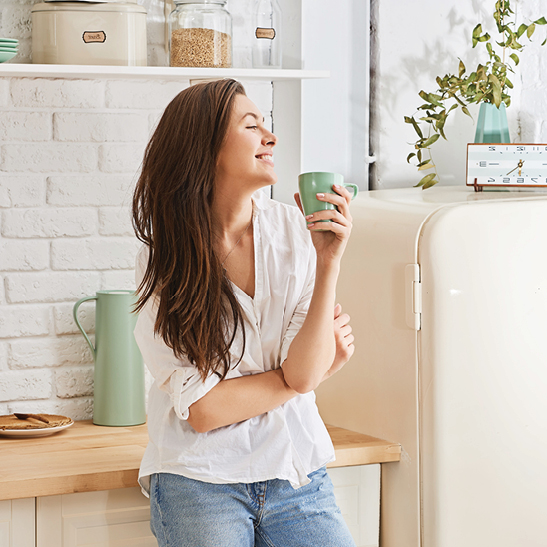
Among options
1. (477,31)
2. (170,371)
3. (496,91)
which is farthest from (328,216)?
(477,31)

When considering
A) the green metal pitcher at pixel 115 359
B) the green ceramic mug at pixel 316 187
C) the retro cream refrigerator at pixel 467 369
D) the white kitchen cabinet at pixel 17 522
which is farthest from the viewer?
the green metal pitcher at pixel 115 359

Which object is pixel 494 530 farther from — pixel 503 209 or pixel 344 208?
pixel 344 208

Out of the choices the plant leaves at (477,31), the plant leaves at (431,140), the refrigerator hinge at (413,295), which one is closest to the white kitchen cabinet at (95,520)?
the refrigerator hinge at (413,295)

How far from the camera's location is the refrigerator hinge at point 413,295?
64.4 inches

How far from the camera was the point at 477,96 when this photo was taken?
6.96 feet

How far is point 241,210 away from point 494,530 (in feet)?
3.03

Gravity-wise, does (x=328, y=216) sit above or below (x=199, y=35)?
below

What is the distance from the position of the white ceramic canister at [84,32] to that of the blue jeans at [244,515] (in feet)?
3.31

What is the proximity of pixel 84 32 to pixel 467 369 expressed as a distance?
119cm

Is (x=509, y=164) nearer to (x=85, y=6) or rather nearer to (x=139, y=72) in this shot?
(x=139, y=72)

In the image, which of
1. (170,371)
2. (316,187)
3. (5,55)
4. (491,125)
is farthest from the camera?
(491,125)

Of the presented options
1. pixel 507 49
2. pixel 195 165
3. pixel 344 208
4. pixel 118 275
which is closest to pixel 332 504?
pixel 344 208

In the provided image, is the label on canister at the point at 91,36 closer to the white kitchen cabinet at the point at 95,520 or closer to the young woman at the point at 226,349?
the young woman at the point at 226,349

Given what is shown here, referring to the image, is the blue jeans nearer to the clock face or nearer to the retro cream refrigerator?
the retro cream refrigerator
